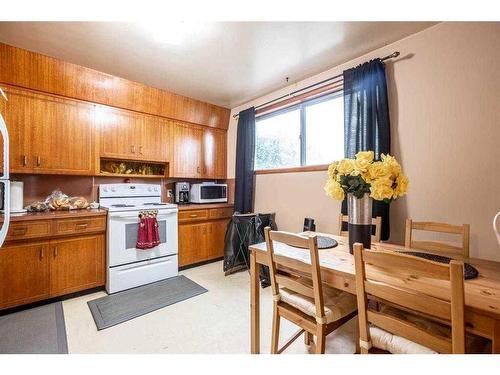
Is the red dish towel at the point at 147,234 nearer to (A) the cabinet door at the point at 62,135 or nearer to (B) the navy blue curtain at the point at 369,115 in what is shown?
(A) the cabinet door at the point at 62,135

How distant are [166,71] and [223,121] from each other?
1.31 m

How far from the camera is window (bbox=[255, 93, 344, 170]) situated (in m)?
2.62

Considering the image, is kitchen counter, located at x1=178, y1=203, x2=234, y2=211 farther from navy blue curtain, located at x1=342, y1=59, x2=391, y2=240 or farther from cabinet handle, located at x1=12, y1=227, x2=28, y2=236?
navy blue curtain, located at x1=342, y1=59, x2=391, y2=240

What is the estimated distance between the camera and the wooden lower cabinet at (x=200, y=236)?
3.09m

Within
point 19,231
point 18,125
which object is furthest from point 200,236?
point 18,125

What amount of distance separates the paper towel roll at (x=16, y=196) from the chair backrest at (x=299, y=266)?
2.51 meters

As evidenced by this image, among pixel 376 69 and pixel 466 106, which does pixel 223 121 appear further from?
pixel 466 106

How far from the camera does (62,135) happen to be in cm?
246

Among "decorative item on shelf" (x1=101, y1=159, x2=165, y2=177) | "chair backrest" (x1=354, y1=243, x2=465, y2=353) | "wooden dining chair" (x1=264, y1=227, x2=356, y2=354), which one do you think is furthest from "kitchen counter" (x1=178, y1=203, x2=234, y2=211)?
"chair backrest" (x1=354, y1=243, x2=465, y2=353)

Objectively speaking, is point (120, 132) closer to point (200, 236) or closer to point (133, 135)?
point (133, 135)

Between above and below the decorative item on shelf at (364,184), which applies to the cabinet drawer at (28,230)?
below

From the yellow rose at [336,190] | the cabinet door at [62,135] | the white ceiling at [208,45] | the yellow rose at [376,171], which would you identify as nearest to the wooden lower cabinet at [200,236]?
the cabinet door at [62,135]
